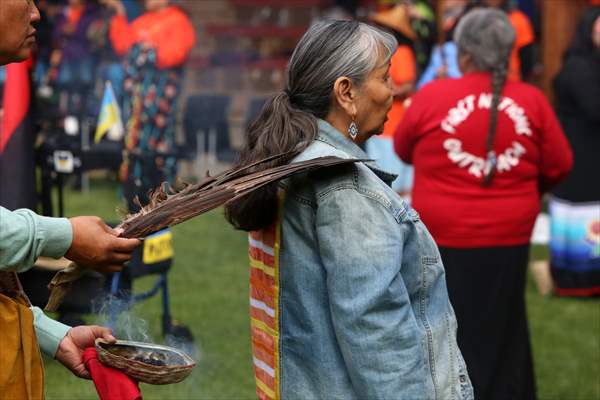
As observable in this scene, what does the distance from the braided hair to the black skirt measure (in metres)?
0.38

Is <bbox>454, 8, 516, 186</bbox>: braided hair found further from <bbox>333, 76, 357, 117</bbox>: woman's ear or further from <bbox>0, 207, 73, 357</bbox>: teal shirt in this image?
<bbox>0, 207, 73, 357</bbox>: teal shirt

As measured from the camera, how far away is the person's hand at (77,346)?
2479 mm

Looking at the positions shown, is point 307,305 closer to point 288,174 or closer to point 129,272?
point 288,174

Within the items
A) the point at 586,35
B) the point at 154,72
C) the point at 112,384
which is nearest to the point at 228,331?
the point at 586,35

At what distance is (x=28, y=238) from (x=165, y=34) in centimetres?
754

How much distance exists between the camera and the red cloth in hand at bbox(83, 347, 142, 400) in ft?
7.51

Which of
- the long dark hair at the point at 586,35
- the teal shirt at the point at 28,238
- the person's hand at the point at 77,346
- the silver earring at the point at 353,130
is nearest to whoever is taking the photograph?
the teal shirt at the point at 28,238

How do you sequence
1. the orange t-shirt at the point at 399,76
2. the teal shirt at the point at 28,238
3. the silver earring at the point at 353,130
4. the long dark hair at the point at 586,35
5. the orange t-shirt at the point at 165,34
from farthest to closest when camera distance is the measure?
the orange t-shirt at the point at 165,34, the orange t-shirt at the point at 399,76, the long dark hair at the point at 586,35, the silver earring at the point at 353,130, the teal shirt at the point at 28,238

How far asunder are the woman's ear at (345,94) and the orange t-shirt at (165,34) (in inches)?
274

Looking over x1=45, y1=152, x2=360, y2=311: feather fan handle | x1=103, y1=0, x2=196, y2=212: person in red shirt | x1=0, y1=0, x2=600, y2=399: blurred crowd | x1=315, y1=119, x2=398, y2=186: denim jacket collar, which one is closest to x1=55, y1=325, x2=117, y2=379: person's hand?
x1=45, y1=152, x2=360, y2=311: feather fan handle

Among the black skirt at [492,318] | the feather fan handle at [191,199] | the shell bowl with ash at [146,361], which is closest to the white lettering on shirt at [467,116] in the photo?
the black skirt at [492,318]

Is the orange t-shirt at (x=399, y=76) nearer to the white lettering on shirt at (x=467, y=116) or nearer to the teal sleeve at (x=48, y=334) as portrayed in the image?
the white lettering on shirt at (x=467, y=116)

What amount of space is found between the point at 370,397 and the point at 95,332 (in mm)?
678

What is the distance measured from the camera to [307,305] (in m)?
2.44
